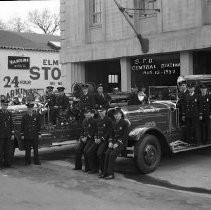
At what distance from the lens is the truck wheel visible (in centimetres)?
1034

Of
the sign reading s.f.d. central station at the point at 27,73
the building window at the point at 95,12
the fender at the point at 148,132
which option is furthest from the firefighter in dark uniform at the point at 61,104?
the sign reading s.f.d. central station at the point at 27,73

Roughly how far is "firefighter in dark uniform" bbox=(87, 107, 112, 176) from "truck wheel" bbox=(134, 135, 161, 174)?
2.36 feet

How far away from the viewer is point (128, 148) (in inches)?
414

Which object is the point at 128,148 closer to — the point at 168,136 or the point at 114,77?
the point at 168,136

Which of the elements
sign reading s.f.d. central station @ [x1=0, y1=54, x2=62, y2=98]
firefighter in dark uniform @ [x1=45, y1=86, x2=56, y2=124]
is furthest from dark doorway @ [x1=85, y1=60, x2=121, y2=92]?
firefighter in dark uniform @ [x1=45, y1=86, x2=56, y2=124]

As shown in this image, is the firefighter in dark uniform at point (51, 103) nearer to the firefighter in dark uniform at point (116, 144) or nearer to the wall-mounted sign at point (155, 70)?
the firefighter in dark uniform at point (116, 144)

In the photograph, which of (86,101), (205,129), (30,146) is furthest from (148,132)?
(30,146)

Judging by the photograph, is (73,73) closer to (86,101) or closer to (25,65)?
(25,65)

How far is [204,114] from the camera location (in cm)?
1207

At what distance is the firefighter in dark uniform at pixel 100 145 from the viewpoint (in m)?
10.5

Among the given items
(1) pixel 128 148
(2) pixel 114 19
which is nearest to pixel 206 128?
(1) pixel 128 148

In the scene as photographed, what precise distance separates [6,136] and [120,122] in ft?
10.3

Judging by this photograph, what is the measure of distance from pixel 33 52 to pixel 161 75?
1502 cm

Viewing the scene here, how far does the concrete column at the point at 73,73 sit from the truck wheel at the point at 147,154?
13.0m
